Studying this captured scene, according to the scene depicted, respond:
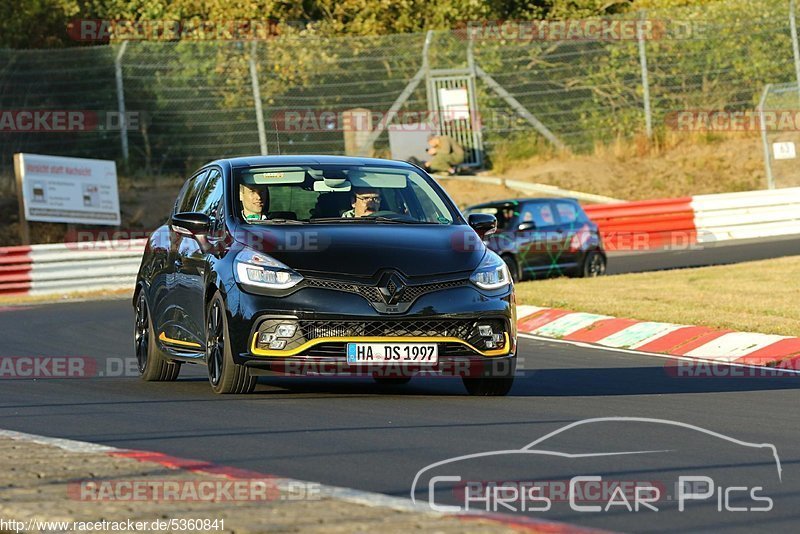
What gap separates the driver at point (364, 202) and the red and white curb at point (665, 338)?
4332mm

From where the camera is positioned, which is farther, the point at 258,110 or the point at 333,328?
the point at 258,110

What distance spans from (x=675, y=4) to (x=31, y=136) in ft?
63.1

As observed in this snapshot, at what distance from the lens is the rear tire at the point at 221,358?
10680 mm

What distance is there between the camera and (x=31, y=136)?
3459 cm

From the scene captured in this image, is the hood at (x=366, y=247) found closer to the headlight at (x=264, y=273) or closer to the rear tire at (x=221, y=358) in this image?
the headlight at (x=264, y=273)

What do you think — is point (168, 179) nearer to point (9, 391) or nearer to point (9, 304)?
point (9, 304)

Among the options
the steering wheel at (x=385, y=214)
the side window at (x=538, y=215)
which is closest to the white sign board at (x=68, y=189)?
the side window at (x=538, y=215)

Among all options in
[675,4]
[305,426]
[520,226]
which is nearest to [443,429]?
[305,426]

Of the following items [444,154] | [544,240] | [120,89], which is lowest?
[544,240]

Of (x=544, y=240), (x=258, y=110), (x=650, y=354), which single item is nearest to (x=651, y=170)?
(x=258, y=110)

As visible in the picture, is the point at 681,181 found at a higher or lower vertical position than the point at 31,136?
lower

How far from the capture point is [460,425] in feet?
30.6

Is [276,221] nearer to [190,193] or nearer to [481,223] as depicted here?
[481,223]

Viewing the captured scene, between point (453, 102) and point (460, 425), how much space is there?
2765 centimetres
